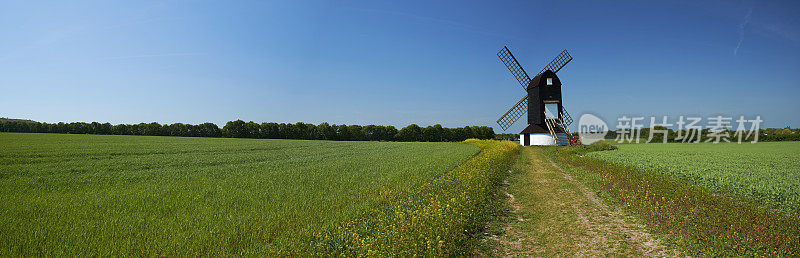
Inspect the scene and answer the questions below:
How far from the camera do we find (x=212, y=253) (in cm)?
482

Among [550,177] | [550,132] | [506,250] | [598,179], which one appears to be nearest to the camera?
[506,250]

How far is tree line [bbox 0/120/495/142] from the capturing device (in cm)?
7225

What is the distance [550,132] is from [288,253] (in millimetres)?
39418

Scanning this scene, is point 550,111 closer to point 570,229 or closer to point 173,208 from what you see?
point 570,229

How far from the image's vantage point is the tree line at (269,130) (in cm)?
7225

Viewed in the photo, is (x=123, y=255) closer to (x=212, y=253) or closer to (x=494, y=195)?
(x=212, y=253)

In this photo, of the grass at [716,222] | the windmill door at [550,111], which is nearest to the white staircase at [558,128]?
the windmill door at [550,111]

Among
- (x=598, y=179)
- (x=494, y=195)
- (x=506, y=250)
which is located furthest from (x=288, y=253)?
(x=598, y=179)

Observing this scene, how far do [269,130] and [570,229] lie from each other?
7404cm

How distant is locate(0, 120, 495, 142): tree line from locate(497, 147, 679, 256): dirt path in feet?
215

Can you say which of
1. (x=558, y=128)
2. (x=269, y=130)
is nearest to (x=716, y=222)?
(x=558, y=128)

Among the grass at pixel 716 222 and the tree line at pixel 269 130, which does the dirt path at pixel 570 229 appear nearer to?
the grass at pixel 716 222

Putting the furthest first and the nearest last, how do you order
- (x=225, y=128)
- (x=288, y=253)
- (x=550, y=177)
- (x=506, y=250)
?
(x=225, y=128) < (x=550, y=177) < (x=506, y=250) < (x=288, y=253)

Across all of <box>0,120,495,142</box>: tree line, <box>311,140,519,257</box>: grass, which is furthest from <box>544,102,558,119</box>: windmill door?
<box>0,120,495,142</box>: tree line
